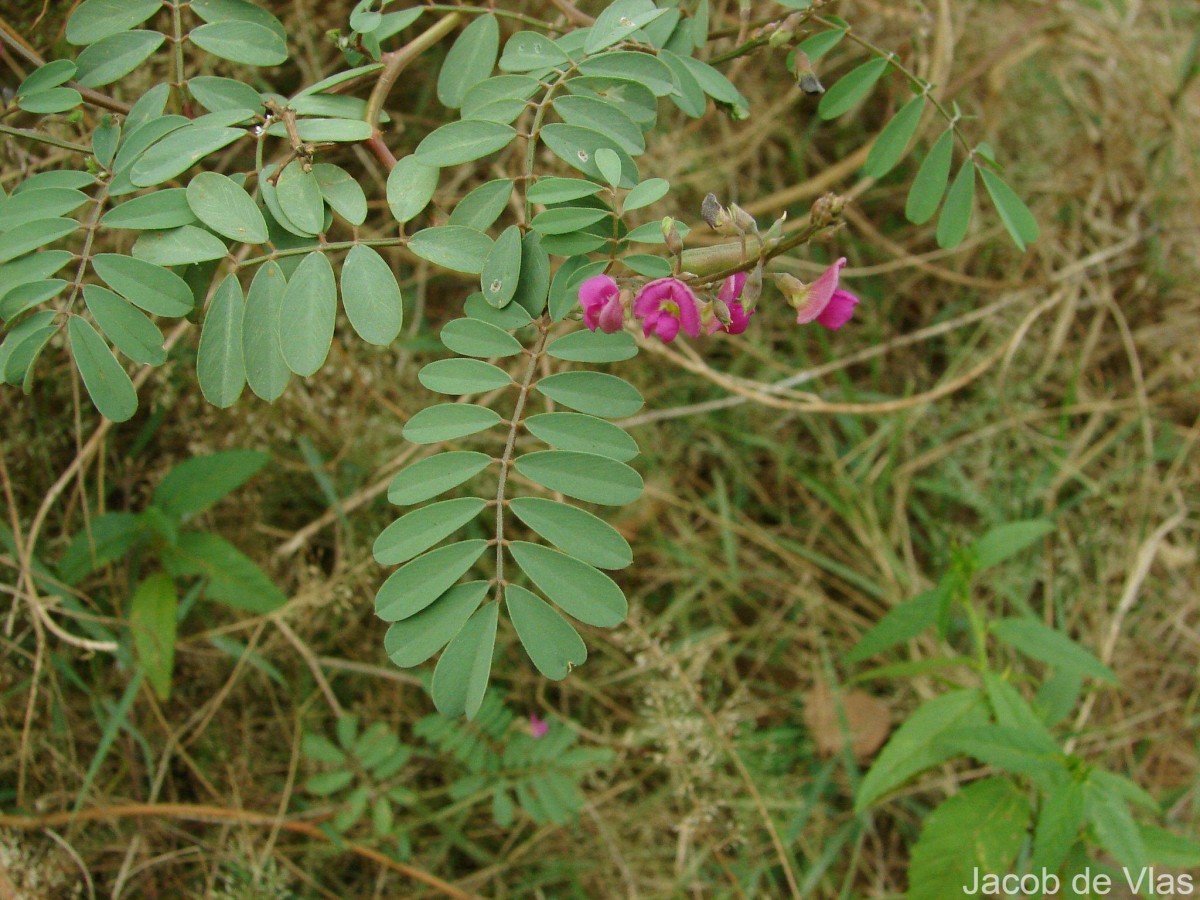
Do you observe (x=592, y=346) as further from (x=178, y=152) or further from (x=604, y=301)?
(x=178, y=152)

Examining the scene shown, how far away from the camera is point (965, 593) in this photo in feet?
6.21

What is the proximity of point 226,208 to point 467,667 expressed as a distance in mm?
661

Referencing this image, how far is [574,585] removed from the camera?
48.2 inches

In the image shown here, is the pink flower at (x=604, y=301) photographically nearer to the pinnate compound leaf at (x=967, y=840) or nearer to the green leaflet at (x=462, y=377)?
the green leaflet at (x=462, y=377)

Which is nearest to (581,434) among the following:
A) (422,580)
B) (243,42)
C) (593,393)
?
(593,393)

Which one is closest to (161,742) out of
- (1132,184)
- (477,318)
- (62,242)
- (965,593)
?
(62,242)

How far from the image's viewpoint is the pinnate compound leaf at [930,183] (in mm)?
1573

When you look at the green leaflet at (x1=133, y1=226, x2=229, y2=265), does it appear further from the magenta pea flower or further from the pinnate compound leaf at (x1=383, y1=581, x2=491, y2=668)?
the magenta pea flower

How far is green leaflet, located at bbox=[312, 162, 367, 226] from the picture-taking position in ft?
4.07

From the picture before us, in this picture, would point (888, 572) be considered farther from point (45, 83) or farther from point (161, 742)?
point (45, 83)

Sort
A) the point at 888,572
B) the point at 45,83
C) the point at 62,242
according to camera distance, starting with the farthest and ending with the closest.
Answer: the point at 888,572 < the point at 62,242 < the point at 45,83

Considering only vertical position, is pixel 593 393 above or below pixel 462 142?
below

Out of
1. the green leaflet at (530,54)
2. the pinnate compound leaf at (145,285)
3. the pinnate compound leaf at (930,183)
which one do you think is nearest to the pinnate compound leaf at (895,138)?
the pinnate compound leaf at (930,183)

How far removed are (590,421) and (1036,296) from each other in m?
1.94
